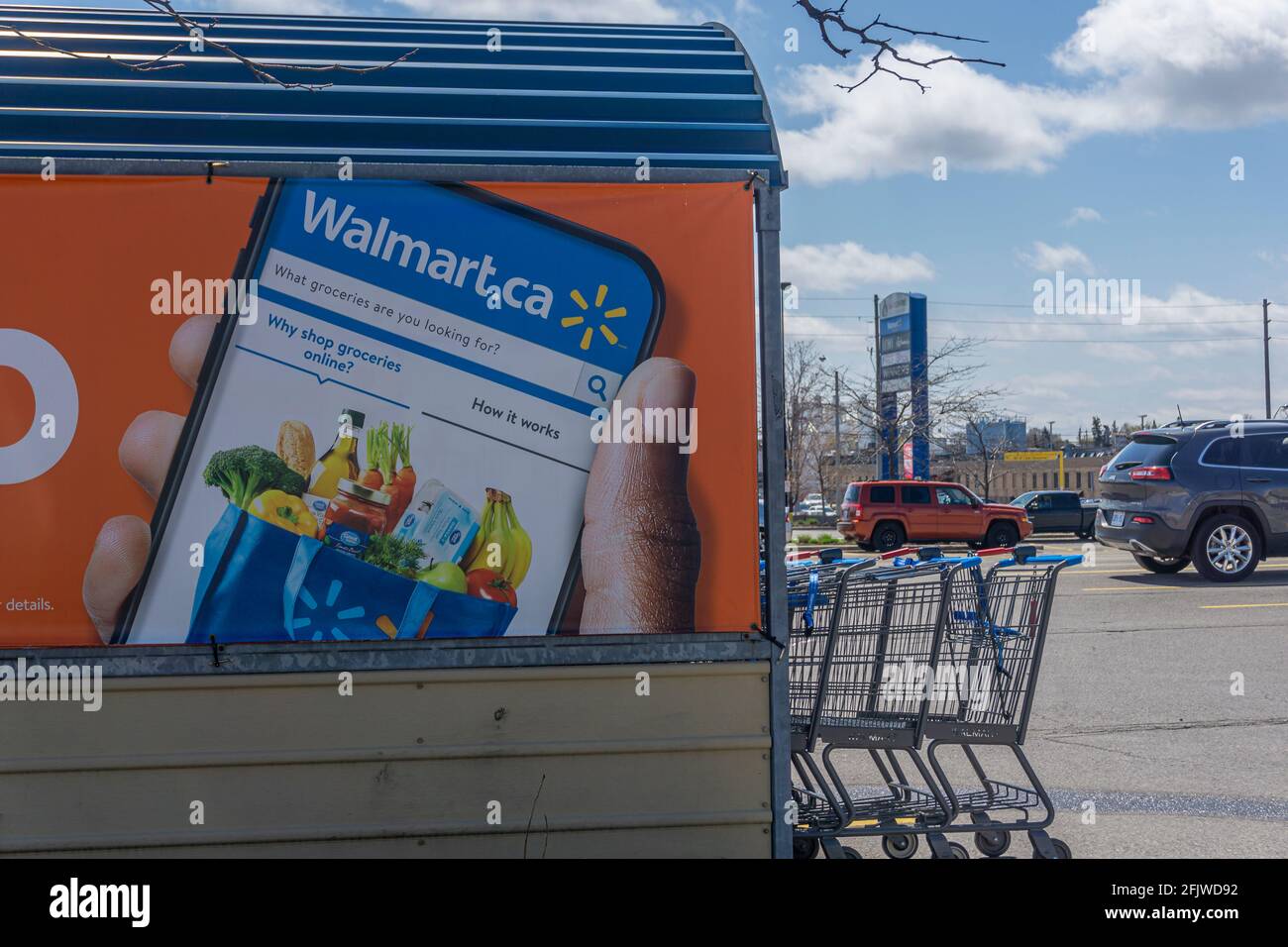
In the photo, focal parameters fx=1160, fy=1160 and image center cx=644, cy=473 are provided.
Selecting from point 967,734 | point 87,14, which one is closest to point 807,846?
point 967,734

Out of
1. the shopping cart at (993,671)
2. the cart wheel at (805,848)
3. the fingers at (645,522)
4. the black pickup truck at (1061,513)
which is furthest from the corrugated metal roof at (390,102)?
the black pickup truck at (1061,513)

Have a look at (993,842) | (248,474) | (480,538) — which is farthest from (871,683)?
(248,474)

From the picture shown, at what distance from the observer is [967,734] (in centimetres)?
491

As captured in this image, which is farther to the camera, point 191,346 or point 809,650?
point 809,650

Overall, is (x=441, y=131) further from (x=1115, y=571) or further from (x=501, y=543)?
(x=1115, y=571)

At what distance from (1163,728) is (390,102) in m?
6.42

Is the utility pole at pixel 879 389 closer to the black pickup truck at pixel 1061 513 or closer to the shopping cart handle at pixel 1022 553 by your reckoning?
the black pickup truck at pixel 1061 513

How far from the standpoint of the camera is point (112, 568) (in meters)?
3.76

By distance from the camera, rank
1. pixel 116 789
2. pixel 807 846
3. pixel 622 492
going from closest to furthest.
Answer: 1. pixel 116 789
2. pixel 622 492
3. pixel 807 846

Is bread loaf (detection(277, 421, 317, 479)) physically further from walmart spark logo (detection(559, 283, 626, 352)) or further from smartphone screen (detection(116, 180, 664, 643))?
walmart spark logo (detection(559, 283, 626, 352))

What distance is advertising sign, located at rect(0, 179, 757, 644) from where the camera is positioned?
3.77m

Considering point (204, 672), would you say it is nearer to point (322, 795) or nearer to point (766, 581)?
point (322, 795)

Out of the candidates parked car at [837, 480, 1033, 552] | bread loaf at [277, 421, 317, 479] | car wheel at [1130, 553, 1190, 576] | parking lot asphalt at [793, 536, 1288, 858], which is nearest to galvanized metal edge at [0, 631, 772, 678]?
bread loaf at [277, 421, 317, 479]

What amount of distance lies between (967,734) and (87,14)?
4.83 m
